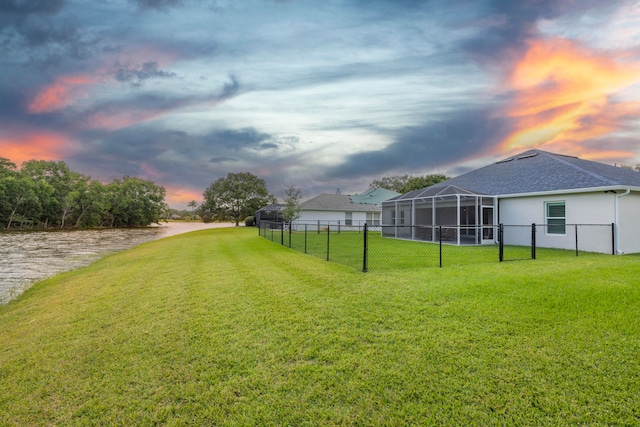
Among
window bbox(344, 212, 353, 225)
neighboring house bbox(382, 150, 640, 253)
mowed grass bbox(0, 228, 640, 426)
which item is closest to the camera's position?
mowed grass bbox(0, 228, 640, 426)

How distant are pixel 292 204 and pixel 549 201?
23.8 metres

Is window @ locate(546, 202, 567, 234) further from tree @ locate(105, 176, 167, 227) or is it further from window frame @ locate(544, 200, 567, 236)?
tree @ locate(105, 176, 167, 227)

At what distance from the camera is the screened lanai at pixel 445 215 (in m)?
15.8

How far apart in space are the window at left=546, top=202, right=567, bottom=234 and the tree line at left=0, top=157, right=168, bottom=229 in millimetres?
52457

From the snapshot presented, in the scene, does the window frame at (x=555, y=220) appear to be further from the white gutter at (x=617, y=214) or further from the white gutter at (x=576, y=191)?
the white gutter at (x=617, y=214)

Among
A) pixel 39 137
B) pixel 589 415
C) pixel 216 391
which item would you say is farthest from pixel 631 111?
pixel 39 137

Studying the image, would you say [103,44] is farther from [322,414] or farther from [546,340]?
[546,340]

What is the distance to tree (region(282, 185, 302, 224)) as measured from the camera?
32.5m

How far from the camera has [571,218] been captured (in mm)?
12547

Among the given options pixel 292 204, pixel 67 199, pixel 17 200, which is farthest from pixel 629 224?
pixel 67 199

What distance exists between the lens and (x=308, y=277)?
7.09m

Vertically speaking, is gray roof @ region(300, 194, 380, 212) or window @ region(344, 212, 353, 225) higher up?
gray roof @ region(300, 194, 380, 212)

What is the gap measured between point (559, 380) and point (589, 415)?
461 mm

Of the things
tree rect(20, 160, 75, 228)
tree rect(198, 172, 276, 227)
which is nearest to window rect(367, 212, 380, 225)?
tree rect(198, 172, 276, 227)
